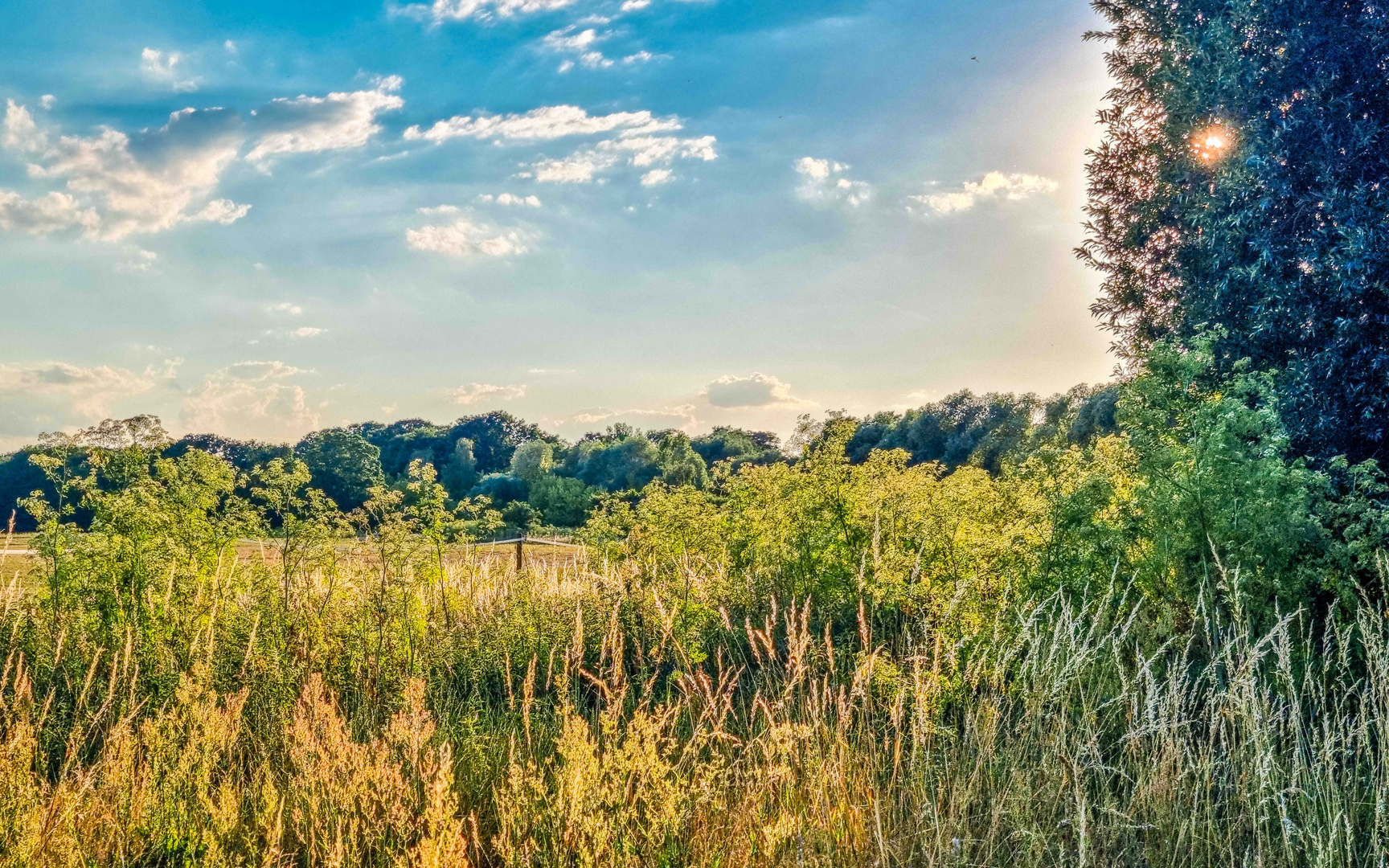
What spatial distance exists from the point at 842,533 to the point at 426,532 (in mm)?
3014

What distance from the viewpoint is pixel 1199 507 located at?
547 cm

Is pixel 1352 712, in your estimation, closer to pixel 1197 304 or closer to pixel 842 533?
pixel 842 533

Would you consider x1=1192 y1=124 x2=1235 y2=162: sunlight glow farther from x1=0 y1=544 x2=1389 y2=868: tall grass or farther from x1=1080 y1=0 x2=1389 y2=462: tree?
x1=0 y1=544 x2=1389 y2=868: tall grass

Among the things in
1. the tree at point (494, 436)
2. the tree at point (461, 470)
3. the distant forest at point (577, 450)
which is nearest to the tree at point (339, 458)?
the distant forest at point (577, 450)

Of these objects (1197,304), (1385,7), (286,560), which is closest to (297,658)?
(286,560)

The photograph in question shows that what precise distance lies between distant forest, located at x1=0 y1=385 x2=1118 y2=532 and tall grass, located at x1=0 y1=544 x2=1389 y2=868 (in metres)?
1.16

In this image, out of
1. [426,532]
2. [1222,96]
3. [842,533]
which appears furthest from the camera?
[1222,96]

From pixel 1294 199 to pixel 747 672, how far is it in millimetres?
6133

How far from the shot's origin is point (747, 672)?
246 inches

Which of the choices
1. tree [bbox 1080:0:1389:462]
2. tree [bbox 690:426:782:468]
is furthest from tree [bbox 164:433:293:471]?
tree [bbox 690:426:782:468]

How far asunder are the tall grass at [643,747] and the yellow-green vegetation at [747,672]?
0.11ft

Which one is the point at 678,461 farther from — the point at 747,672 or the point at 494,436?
the point at 747,672

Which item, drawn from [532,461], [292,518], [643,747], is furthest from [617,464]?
[643,747]

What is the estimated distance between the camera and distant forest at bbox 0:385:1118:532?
1316 cm
